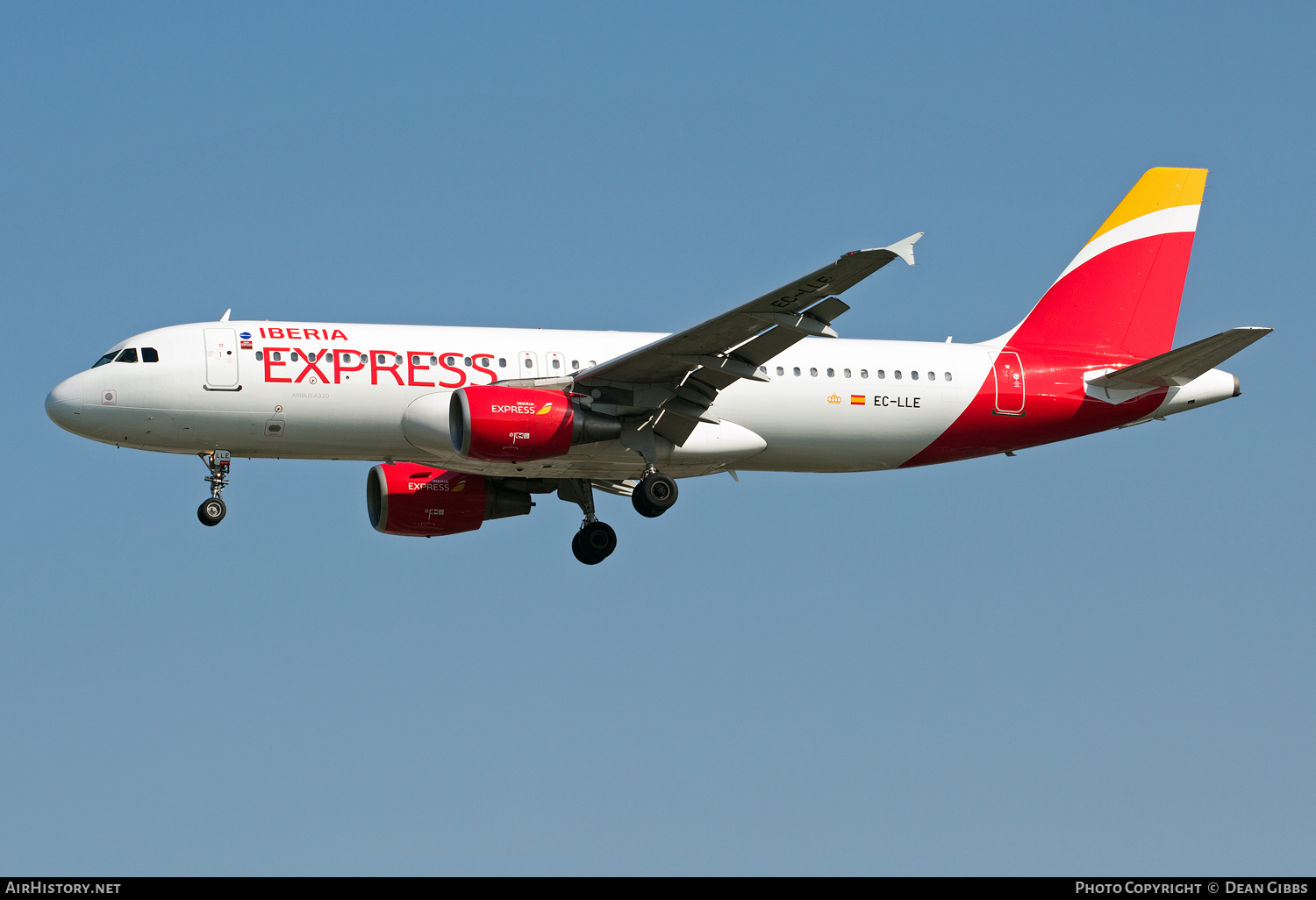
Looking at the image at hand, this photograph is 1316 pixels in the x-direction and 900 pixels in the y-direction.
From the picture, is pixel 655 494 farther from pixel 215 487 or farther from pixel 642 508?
pixel 215 487

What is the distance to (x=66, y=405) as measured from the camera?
3028 centimetres

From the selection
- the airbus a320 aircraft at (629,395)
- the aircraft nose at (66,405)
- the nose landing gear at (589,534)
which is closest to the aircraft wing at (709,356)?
the airbus a320 aircraft at (629,395)

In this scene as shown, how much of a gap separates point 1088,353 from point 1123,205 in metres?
4.14

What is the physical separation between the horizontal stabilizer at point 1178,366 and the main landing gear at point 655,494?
373 inches

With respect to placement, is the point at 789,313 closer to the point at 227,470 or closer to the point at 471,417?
the point at 471,417

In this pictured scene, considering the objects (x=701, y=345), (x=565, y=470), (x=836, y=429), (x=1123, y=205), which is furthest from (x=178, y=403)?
(x=1123, y=205)

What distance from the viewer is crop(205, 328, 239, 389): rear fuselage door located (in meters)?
Answer: 30.2

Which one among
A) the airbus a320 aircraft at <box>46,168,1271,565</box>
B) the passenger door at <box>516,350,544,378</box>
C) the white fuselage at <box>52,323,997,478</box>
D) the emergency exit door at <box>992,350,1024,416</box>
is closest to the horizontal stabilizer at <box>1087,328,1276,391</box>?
the airbus a320 aircraft at <box>46,168,1271,565</box>

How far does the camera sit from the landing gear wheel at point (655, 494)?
31516mm

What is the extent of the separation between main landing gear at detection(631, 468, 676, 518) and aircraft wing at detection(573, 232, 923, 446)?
0.80m

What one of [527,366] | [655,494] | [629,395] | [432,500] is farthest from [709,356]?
[432,500]

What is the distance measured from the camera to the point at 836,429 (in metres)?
32.5

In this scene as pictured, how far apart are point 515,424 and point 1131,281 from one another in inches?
592

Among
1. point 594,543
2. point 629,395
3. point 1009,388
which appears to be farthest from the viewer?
point 594,543
